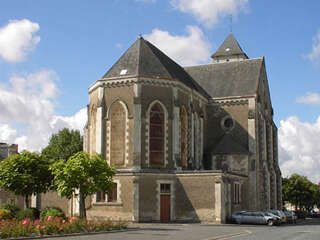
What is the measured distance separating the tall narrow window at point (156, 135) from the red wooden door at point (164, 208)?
2.88 m

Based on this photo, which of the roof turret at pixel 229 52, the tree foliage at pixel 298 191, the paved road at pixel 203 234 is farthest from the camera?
the tree foliage at pixel 298 191

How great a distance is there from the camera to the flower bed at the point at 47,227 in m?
18.6

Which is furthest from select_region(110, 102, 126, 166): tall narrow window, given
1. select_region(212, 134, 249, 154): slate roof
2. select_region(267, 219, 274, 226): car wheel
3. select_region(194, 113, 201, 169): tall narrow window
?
select_region(267, 219, 274, 226): car wheel

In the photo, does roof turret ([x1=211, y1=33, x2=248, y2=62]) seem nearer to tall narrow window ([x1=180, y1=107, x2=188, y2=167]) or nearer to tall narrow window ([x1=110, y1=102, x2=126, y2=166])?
tall narrow window ([x1=180, y1=107, x2=188, y2=167])

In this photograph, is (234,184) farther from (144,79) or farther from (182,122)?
(144,79)

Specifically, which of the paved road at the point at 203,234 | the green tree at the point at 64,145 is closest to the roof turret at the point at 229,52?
the green tree at the point at 64,145

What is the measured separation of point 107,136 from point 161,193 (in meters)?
6.42

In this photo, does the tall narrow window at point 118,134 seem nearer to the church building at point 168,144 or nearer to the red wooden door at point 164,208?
the church building at point 168,144

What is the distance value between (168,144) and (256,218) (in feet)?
29.1

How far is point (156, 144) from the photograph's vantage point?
35.4 m

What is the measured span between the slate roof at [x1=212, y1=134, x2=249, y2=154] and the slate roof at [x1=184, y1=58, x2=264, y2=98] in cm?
497

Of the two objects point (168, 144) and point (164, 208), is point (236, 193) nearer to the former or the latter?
point (164, 208)

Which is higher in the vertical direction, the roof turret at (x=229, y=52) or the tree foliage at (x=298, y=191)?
the roof turret at (x=229, y=52)

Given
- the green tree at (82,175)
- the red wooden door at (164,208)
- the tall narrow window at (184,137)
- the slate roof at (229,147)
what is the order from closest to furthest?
the green tree at (82,175), the red wooden door at (164,208), the tall narrow window at (184,137), the slate roof at (229,147)
